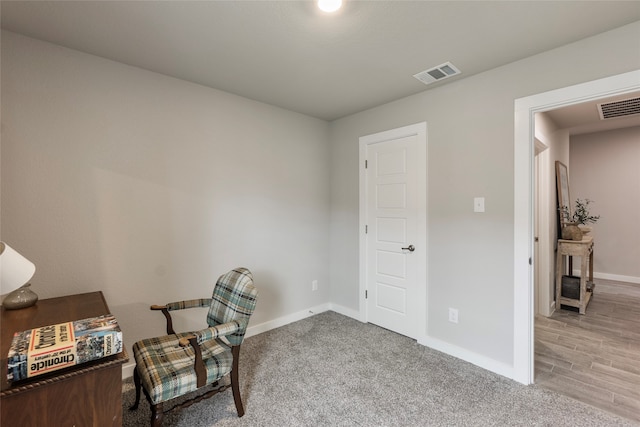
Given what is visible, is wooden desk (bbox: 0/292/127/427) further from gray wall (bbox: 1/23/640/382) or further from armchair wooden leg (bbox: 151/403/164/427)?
gray wall (bbox: 1/23/640/382)

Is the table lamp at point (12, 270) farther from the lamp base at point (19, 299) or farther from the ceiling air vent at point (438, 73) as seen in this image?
the ceiling air vent at point (438, 73)

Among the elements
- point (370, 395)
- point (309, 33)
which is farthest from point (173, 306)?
point (309, 33)

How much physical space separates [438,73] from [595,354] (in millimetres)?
2890

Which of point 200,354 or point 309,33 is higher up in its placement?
point 309,33

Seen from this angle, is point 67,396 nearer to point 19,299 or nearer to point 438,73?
point 19,299

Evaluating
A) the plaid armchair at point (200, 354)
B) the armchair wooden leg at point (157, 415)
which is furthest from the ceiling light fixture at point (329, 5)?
the armchair wooden leg at point (157, 415)

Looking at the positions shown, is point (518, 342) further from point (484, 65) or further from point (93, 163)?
point (93, 163)

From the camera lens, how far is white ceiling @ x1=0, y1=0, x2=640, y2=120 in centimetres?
164

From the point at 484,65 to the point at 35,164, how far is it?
10.9ft

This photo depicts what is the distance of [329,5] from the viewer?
5.16ft

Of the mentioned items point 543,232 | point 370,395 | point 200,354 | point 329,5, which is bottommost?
point 370,395

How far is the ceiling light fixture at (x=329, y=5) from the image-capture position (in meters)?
1.55

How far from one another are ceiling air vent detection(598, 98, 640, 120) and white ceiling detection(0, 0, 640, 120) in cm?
201

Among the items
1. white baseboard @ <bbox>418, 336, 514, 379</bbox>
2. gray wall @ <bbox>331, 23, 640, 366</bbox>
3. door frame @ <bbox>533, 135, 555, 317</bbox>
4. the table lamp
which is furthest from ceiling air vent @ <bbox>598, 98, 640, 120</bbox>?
the table lamp
